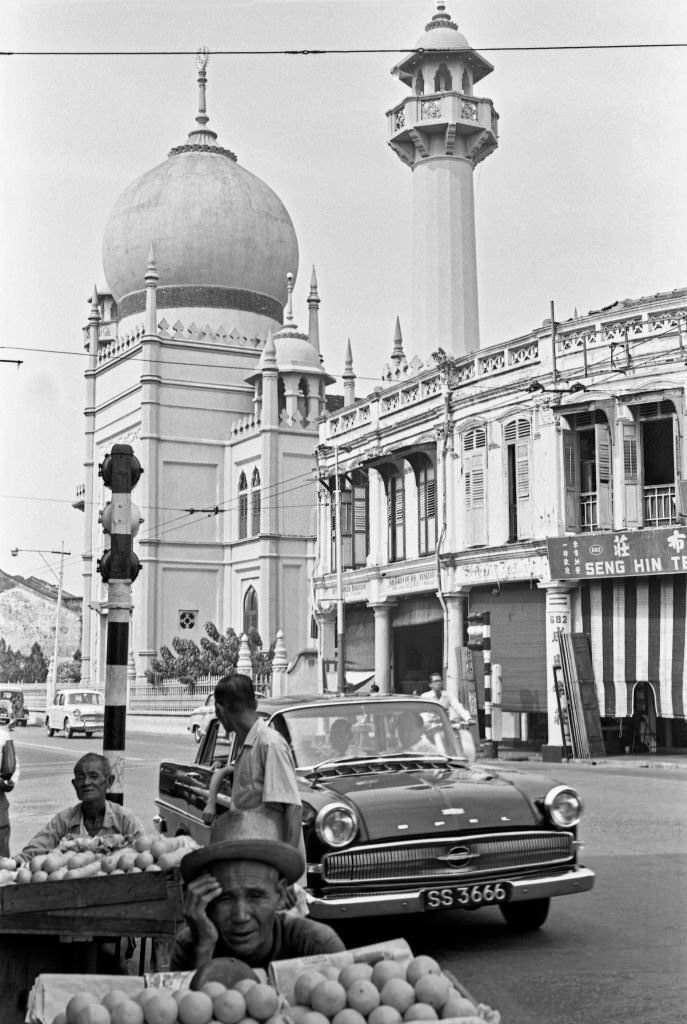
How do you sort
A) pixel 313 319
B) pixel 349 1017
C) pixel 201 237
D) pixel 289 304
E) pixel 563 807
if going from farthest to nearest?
pixel 313 319 < pixel 289 304 < pixel 201 237 < pixel 563 807 < pixel 349 1017

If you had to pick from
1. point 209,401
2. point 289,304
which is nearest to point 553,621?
point 209,401

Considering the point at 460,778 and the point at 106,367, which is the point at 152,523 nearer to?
the point at 106,367

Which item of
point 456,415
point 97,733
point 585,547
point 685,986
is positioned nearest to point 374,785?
point 685,986

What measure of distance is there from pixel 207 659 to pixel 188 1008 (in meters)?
42.8

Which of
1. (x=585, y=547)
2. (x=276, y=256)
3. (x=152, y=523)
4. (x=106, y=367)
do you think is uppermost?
(x=276, y=256)

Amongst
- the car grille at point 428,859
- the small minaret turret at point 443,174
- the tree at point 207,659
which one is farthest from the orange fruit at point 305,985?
the tree at point 207,659

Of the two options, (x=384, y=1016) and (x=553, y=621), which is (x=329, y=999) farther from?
(x=553, y=621)

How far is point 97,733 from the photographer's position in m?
39.7

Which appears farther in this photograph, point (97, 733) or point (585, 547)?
point (97, 733)

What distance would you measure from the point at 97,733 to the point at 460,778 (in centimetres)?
3359

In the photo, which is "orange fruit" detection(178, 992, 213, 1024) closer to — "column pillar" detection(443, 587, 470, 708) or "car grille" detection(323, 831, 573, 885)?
"car grille" detection(323, 831, 573, 885)

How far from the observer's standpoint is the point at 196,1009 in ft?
10.4

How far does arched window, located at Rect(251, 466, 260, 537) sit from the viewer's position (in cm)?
4950

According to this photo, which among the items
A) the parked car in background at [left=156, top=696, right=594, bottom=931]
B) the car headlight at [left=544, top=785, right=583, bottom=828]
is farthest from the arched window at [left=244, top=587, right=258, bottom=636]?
the car headlight at [left=544, top=785, right=583, bottom=828]
